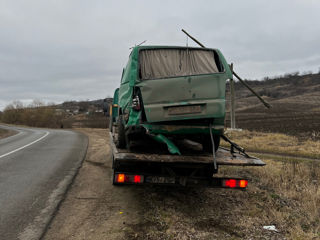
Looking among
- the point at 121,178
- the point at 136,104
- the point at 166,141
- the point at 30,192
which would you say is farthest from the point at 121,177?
the point at 30,192

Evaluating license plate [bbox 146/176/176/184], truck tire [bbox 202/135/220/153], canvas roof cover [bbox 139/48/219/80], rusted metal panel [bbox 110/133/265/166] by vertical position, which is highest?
canvas roof cover [bbox 139/48/219/80]

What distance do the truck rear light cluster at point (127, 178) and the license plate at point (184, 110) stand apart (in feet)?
3.55

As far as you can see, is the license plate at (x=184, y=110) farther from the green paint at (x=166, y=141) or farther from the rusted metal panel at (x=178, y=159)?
the rusted metal panel at (x=178, y=159)

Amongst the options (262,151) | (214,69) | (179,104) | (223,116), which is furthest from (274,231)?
(262,151)

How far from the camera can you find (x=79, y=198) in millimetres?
5258

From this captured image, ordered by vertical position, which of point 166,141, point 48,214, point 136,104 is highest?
point 136,104

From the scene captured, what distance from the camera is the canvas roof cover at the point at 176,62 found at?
4.90m

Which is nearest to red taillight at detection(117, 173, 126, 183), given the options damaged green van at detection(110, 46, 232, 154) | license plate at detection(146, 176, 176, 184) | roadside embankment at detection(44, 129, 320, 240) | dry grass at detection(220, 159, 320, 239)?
license plate at detection(146, 176, 176, 184)

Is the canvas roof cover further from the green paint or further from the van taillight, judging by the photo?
the van taillight

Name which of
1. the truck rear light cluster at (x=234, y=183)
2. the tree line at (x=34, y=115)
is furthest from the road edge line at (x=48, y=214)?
the tree line at (x=34, y=115)

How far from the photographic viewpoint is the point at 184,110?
423 cm

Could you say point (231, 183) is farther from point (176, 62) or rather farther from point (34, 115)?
point (34, 115)

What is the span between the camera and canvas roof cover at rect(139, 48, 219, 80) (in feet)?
16.1

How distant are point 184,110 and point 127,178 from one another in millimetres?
1332
